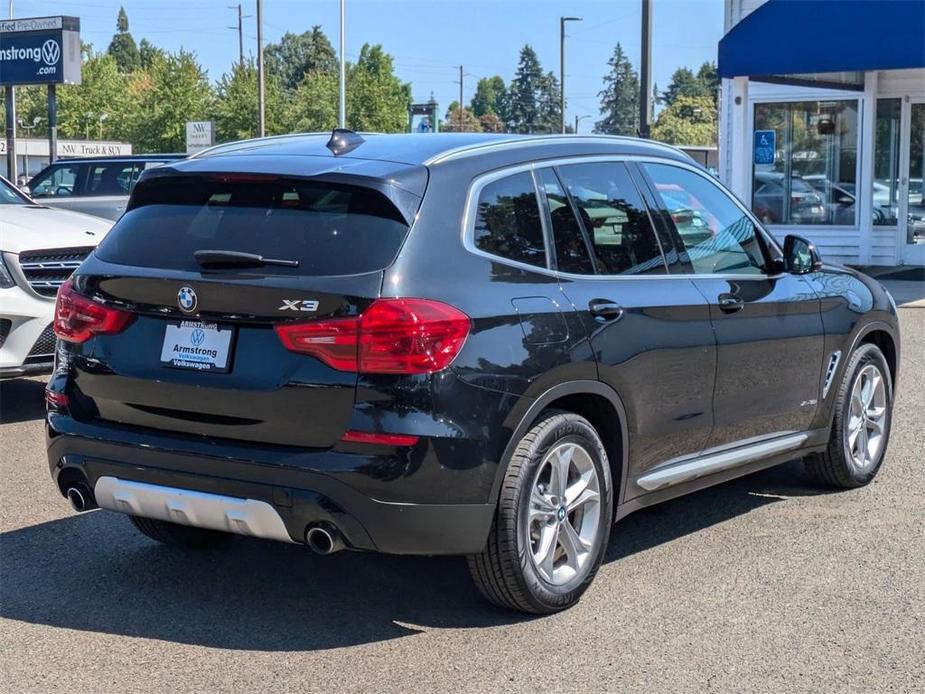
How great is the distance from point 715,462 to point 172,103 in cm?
6268

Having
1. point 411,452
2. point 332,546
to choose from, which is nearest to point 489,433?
point 411,452

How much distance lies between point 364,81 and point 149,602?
67.9 m

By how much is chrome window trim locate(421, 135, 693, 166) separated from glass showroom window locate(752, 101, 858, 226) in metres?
15.2

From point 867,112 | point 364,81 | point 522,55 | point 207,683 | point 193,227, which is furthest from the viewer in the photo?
point 522,55

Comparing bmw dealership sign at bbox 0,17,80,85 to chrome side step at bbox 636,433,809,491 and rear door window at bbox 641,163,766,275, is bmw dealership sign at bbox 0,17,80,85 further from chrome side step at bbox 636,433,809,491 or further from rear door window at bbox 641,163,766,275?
chrome side step at bbox 636,433,809,491

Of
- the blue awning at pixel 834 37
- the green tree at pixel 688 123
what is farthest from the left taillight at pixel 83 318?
the green tree at pixel 688 123

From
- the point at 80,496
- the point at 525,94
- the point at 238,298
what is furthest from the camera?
the point at 525,94

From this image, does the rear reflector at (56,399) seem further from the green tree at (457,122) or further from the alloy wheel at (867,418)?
the green tree at (457,122)

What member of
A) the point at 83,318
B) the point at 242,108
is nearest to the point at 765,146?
the point at 83,318

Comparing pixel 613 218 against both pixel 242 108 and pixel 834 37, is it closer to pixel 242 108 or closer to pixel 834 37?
pixel 834 37

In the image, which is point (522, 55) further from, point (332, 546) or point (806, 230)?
point (332, 546)

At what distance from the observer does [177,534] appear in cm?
566

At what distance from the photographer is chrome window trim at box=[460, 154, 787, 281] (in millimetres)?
4672

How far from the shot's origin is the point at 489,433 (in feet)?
14.6
